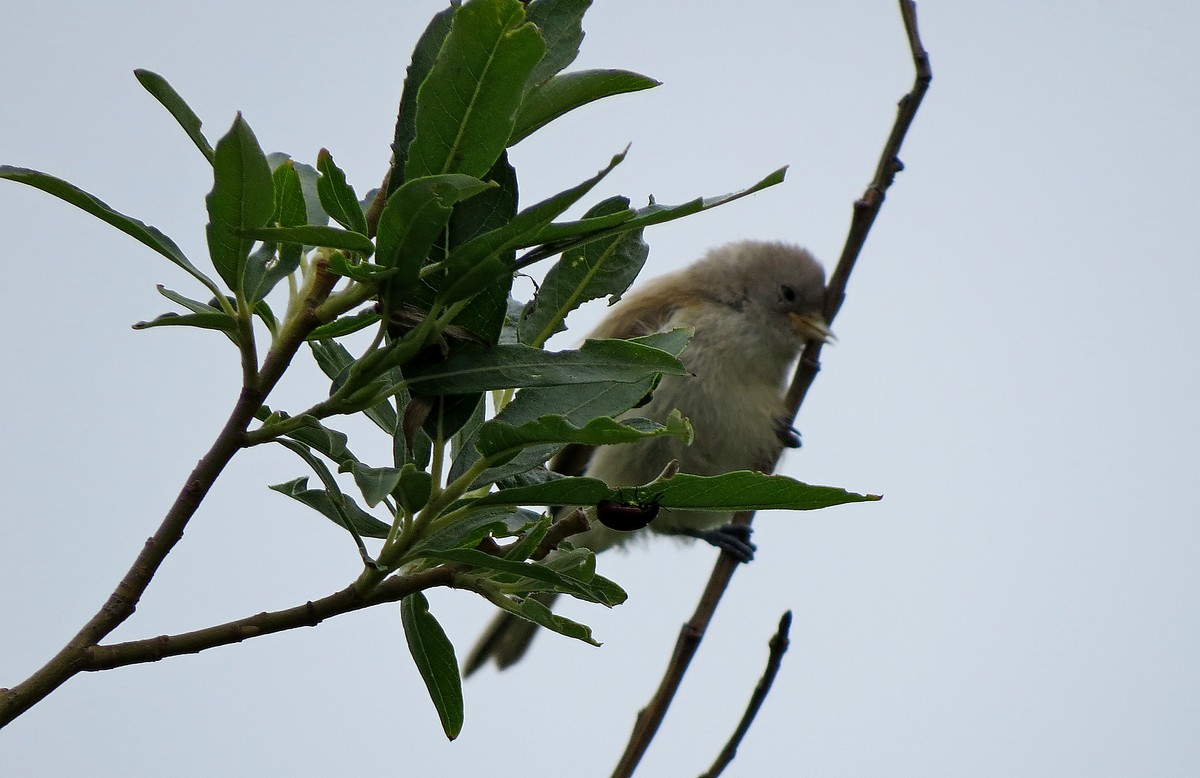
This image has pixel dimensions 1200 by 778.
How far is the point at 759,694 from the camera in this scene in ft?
6.53

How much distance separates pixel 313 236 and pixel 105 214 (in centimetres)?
31

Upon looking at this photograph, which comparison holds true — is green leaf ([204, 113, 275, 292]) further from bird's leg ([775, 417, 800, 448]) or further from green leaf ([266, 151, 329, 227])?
bird's leg ([775, 417, 800, 448])

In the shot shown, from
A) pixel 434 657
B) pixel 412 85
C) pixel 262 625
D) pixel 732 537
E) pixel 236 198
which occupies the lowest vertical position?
pixel 262 625

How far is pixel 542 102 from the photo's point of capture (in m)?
1.26

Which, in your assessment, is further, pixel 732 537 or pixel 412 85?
pixel 732 537

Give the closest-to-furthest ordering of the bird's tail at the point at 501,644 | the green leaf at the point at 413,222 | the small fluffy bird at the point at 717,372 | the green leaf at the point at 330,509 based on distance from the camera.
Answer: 1. the green leaf at the point at 413,222
2. the green leaf at the point at 330,509
3. the small fluffy bird at the point at 717,372
4. the bird's tail at the point at 501,644

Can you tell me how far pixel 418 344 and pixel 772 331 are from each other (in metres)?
3.53

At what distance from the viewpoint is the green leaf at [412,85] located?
1.27m

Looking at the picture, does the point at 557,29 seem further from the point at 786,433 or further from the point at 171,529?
the point at 786,433

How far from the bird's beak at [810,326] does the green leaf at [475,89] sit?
11.1 ft

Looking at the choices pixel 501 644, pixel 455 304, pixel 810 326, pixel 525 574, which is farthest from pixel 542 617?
pixel 501 644

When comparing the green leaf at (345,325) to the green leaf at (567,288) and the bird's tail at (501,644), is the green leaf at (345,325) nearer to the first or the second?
the green leaf at (567,288)

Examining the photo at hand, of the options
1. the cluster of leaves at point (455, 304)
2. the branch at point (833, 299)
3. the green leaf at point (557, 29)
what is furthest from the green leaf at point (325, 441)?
the branch at point (833, 299)

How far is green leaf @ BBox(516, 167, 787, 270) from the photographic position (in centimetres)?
116
